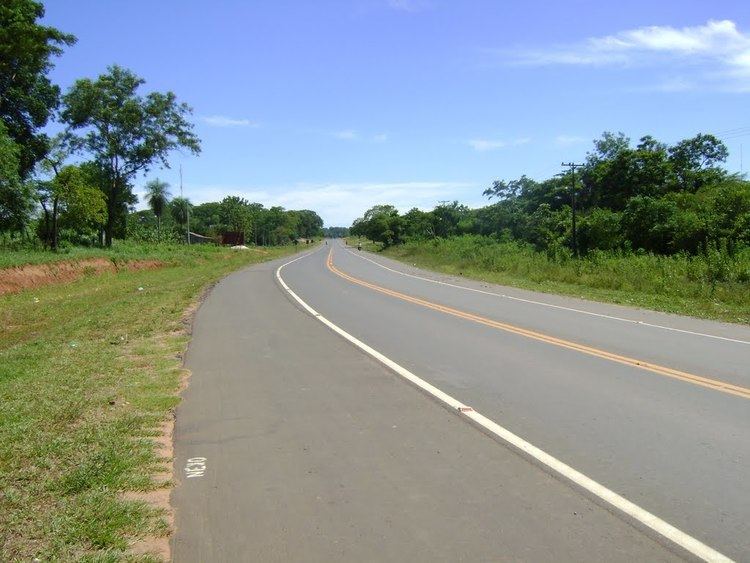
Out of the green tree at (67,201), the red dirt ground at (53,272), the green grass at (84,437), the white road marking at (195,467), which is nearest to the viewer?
the green grass at (84,437)

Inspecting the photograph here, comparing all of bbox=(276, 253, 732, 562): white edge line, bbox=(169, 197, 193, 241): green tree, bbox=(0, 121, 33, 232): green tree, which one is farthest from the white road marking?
bbox=(169, 197, 193, 241): green tree

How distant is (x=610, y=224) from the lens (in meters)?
36.5

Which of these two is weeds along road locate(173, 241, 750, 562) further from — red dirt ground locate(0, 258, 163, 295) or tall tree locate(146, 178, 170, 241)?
tall tree locate(146, 178, 170, 241)

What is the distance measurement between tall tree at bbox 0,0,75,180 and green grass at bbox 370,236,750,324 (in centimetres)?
2970

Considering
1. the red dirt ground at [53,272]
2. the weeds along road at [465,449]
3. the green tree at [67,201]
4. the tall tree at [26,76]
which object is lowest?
the red dirt ground at [53,272]

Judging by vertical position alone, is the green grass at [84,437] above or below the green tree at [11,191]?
below

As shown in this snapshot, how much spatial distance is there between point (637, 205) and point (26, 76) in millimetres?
39365

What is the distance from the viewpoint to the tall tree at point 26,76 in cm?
3631

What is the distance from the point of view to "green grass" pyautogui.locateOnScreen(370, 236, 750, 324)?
18172 millimetres

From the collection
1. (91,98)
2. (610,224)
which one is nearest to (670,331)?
(610,224)

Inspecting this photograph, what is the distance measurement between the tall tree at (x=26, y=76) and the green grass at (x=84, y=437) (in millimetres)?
30633

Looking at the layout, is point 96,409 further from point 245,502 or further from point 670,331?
point 670,331

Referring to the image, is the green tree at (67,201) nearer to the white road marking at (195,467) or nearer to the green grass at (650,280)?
the green grass at (650,280)

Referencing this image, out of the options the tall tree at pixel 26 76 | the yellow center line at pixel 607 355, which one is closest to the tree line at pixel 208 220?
the tall tree at pixel 26 76
